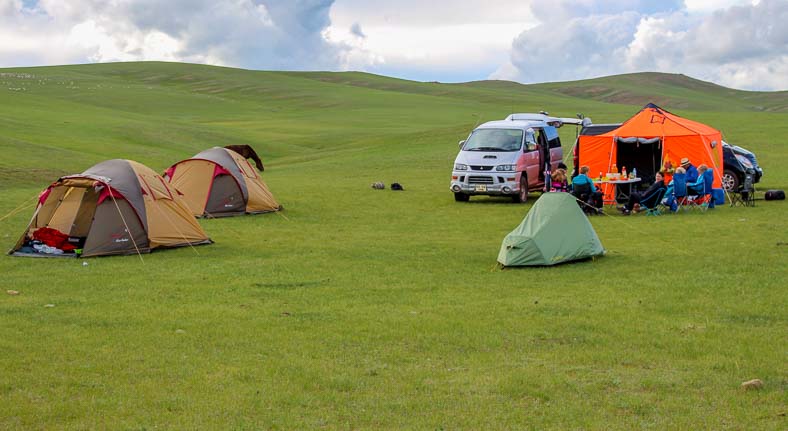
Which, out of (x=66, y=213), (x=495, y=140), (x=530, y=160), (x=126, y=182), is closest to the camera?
(x=126, y=182)

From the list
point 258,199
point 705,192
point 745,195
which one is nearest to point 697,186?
point 705,192

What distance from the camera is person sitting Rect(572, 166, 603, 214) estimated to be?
2291cm

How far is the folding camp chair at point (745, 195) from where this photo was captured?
82.9ft

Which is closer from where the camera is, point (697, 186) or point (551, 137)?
point (697, 186)

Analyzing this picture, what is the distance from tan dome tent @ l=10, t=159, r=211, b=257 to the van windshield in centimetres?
1182

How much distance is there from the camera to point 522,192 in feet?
91.0

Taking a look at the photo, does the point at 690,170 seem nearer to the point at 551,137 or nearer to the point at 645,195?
the point at 645,195

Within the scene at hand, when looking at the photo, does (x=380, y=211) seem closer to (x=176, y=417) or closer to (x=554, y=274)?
(x=554, y=274)

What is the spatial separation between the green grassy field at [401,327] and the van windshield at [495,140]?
2.00m

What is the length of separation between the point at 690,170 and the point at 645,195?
2.05m

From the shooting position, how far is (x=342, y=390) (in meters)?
8.34

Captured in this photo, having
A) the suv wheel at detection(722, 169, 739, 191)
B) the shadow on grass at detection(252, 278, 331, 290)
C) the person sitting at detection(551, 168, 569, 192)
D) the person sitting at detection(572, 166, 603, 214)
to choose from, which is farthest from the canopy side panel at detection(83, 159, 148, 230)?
the suv wheel at detection(722, 169, 739, 191)

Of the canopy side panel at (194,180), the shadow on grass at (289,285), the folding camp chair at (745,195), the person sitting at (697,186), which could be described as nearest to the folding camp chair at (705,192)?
the person sitting at (697,186)

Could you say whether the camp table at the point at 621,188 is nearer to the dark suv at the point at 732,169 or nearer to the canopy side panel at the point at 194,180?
the dark suv at the point at 732,169
